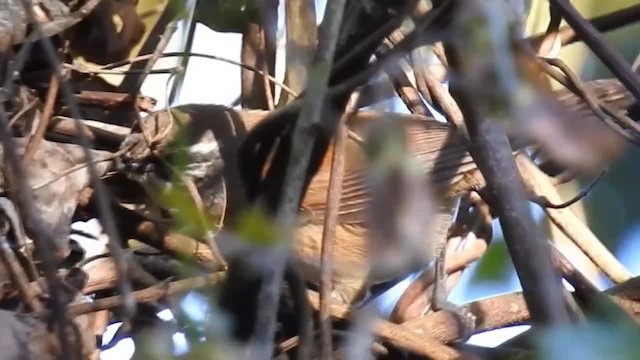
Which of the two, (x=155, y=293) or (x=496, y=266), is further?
(x=155, y=293)

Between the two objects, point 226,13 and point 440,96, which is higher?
point 226,13

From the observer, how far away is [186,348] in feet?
1.72

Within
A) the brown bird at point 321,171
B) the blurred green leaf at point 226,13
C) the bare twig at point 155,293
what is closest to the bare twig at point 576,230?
the brown bird at point 321,171

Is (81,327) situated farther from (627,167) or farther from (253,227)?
(627,167)

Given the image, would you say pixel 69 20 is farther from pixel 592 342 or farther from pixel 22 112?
pixel 592 342

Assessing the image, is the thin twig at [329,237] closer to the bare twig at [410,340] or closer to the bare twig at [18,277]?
the bare twig at [410,340]

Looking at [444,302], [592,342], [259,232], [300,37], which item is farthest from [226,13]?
[592,342]

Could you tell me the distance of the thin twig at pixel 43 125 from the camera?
92 centimetres

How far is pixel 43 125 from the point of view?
0.94 metres

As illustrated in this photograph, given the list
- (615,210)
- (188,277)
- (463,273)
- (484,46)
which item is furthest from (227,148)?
(484,46)

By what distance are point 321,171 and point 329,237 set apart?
1.45ft

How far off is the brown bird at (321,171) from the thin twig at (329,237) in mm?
148

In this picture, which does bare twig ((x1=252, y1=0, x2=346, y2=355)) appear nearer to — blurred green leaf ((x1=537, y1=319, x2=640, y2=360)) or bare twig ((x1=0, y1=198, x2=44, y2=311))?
blurred green leaf ((x1=537, y1=319, x2=640, y2=360))

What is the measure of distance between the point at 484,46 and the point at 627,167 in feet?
1.62
